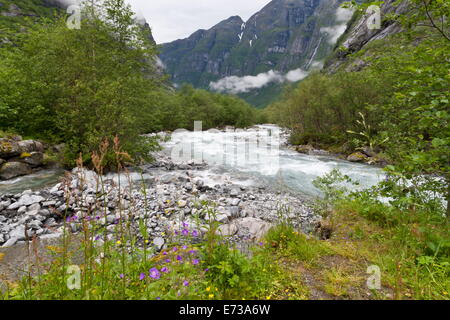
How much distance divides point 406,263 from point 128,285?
11.8ft

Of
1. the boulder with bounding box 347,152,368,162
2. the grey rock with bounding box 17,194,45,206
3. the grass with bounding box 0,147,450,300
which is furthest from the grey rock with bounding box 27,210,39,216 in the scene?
the boulder with bounding box 347,152,368,162

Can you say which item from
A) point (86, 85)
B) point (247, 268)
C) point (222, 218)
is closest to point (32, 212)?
point (222, 218)

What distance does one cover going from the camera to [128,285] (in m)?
2.20

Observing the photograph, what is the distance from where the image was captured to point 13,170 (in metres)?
10.5

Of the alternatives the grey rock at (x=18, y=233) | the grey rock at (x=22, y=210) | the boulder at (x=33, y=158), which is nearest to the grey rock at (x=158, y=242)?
the grey rock at (x=18, y=233)

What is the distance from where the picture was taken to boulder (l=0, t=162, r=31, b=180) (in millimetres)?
10266

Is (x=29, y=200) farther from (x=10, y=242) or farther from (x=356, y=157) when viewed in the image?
(x=356, y=157)

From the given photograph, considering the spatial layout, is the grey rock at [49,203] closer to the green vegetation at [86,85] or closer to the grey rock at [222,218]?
the green vegetation at [86,85]

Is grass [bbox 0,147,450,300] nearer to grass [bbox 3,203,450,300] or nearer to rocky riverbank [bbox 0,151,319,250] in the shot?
grass [bbox 3,203,450,300]

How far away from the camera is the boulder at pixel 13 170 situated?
1027 centimetres
